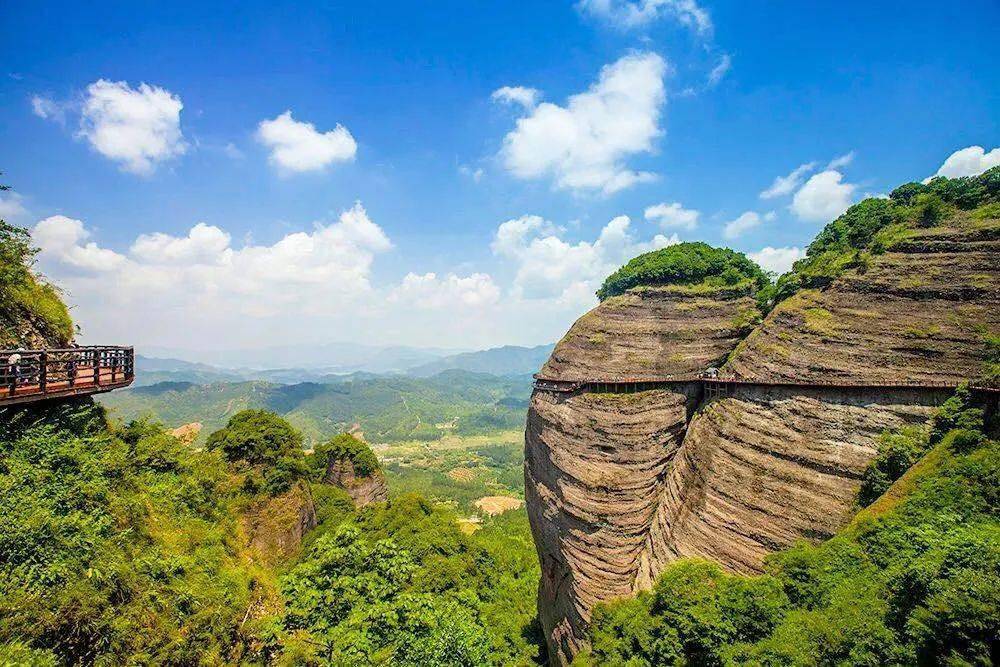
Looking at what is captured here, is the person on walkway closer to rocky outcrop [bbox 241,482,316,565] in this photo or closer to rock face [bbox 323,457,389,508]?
rocky outcrop [bbox 241,482,316,565]

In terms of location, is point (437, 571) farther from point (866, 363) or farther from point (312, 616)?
point (866, 363)

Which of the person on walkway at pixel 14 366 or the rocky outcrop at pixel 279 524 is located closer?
the person on walkway at pixel 14 366

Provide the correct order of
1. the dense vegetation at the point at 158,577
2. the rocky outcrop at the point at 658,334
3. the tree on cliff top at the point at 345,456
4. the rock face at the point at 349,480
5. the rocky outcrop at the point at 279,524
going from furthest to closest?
the tree on cliff top at the point at 345,456 < the rock face at the point at 349,480 < the rocky outcrop at the point at 279,524 < the rocky outcrop at the point at 658,334 < the dense vegetation at the point at 158,577

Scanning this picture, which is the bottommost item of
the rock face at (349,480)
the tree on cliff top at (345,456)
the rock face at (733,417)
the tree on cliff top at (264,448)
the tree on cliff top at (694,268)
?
the rock face at (349,480)

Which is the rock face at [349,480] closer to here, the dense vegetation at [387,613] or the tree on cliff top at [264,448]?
the tree on cliff top at [264,448]

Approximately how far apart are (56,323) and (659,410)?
82.7 ft

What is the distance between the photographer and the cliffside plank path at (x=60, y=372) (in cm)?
1198

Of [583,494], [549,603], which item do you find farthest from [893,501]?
[549,603]

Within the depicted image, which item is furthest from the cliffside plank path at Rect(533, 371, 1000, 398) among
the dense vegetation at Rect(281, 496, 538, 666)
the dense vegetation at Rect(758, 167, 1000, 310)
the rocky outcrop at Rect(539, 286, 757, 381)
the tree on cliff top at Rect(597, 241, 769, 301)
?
the dense vegetation at Rect(281, 496, 538, 666)

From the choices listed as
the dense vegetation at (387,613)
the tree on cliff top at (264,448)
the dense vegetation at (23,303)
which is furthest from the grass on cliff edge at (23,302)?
the tree on cliff top at (264,448)

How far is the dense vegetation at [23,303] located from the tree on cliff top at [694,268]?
26.2m

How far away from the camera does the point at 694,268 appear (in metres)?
24.7

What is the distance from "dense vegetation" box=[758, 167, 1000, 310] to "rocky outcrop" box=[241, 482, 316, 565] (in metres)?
32.1

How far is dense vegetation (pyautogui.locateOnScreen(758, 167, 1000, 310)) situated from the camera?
53.1 ft
